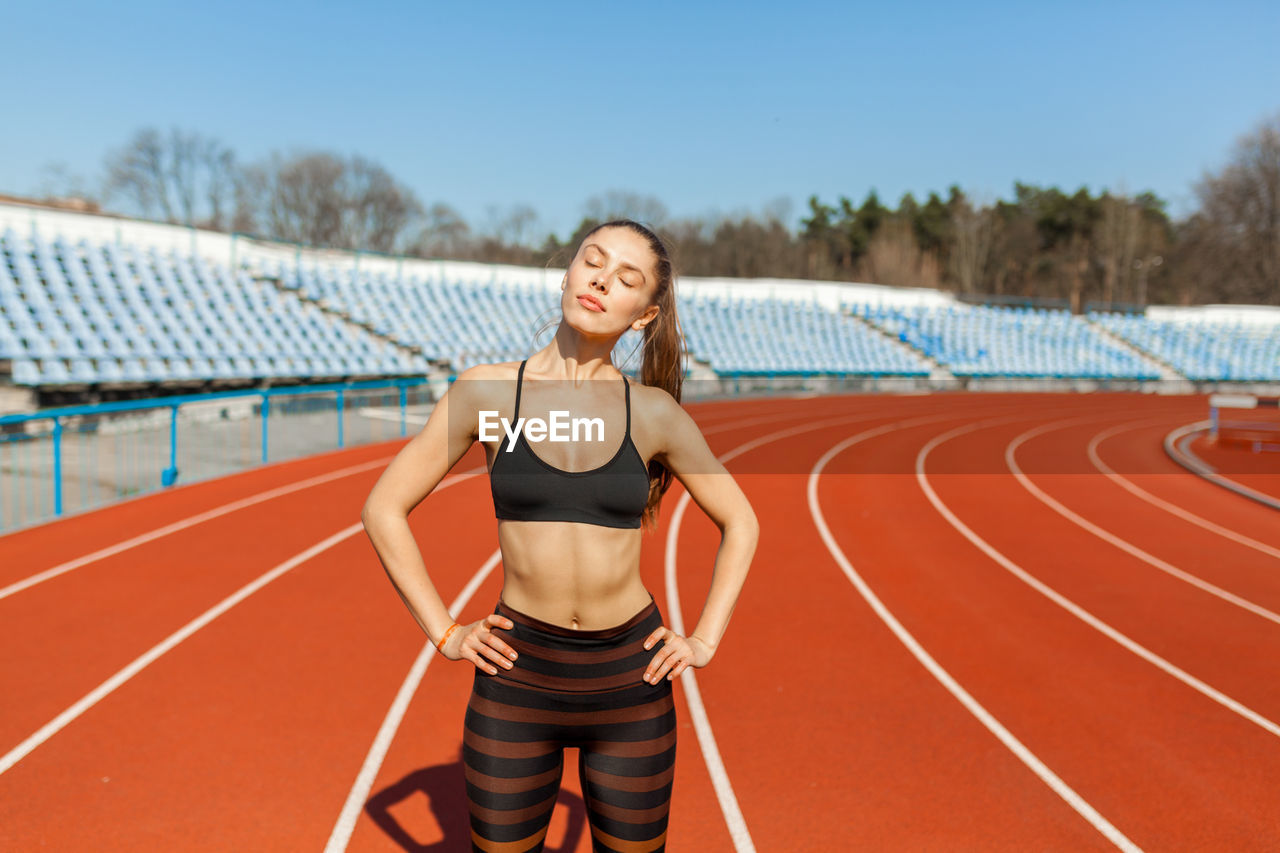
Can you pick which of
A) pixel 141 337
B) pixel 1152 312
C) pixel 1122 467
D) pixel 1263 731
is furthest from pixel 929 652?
pixel 1152 312

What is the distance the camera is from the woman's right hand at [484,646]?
174 centimetres

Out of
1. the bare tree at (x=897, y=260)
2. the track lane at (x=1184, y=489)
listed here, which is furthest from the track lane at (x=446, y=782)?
the bare tree at (x=897, y=260)

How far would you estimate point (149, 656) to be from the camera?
17.4ft

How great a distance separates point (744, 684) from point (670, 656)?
138 inches

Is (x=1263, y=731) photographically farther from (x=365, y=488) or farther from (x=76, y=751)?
(x=365, y=488)

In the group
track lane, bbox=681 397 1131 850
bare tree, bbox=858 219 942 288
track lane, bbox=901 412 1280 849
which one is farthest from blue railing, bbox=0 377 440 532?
bare tree, bbox=858 219 942 288

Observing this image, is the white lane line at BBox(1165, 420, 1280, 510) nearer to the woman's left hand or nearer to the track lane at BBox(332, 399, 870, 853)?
the track lane at BBox(332, 399, 870, 853)

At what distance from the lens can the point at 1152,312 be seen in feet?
144

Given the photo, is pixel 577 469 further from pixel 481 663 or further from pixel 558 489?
pixel 481 663

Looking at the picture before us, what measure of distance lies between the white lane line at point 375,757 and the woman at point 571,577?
1.36m

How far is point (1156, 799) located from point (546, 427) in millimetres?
3778

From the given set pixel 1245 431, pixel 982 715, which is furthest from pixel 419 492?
pixel 1245 431

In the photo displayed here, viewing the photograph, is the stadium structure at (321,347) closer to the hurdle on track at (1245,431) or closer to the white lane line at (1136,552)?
the hurdle on track at (1245,431)

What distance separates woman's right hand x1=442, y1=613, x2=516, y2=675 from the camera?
5.70 feet
